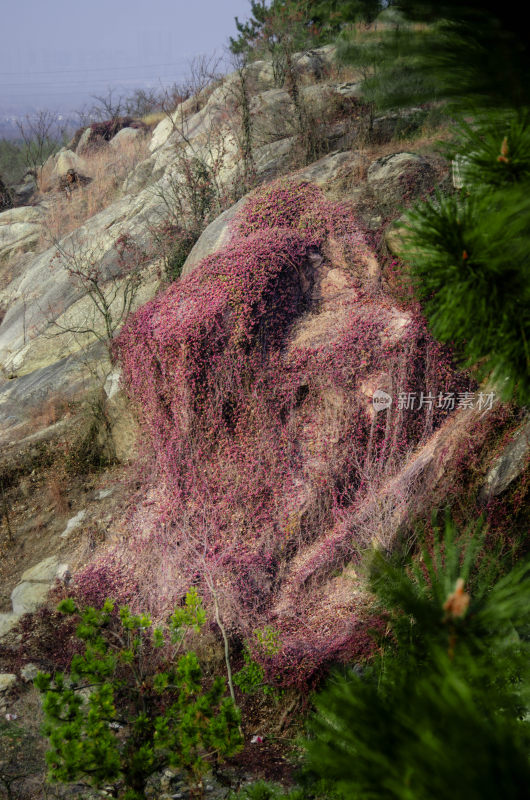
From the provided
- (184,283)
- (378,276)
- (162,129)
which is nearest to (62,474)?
(184,283)

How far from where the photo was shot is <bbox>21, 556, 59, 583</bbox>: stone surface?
245 inches

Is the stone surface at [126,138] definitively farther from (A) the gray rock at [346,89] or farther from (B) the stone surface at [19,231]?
(A) the gray rock at [346,89]

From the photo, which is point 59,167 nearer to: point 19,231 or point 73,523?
point 19,231

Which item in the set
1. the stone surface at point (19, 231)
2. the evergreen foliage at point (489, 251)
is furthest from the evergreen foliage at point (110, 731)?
the stone surface at point (19, 231)

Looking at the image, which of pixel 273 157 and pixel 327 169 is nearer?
pixel 327 169

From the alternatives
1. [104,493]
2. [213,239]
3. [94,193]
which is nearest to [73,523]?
[104,493]

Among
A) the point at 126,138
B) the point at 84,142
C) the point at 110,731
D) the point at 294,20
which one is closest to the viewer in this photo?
the point at 110,731

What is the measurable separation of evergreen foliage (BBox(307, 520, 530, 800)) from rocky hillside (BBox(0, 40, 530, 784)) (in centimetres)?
353

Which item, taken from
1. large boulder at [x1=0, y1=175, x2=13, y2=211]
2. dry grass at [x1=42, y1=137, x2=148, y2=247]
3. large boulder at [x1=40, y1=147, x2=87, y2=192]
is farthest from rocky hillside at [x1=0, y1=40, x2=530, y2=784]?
large boulder at [x1=0, y1=175, x2=13, y2=211]

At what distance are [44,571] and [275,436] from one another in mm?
2900

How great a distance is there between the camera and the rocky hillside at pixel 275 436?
5434 mm

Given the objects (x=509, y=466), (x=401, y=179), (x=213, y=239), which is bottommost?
(x=509, y=466)

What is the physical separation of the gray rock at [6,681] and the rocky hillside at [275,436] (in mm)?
110

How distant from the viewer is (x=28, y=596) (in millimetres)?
6066
